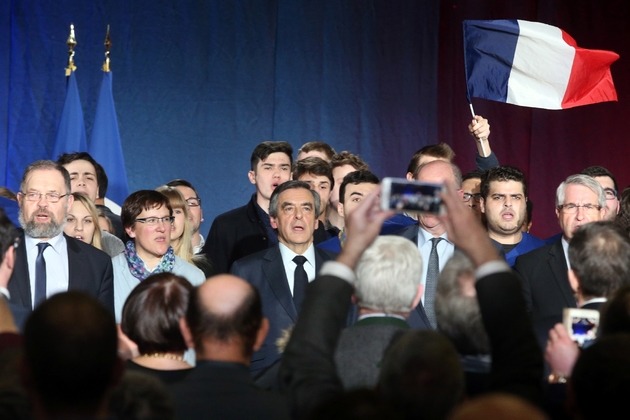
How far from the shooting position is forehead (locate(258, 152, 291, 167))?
19.7 feet

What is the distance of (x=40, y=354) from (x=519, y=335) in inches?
40.4

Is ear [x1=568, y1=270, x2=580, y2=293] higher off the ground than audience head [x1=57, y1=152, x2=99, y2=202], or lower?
lower

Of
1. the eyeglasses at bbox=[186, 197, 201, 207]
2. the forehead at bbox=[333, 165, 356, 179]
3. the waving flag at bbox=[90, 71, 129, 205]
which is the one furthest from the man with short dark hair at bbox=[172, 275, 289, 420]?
the waving flag at bbox=[90, 71, 129, 205]

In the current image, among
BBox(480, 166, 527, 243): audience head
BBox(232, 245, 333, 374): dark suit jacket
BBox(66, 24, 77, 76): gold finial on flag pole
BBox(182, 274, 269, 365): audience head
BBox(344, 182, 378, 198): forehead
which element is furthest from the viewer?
BBox(66, 24, 77, 76): gold finial on flag pole

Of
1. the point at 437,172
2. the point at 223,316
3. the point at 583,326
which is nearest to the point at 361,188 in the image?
the point at 437,172

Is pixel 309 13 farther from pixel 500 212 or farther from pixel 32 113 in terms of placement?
pixel 500 212

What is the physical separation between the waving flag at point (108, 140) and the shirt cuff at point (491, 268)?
512 centimetres

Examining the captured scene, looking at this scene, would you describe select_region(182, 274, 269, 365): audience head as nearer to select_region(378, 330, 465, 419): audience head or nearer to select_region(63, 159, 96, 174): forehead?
select_region(378, 330, 465, 419): audience head

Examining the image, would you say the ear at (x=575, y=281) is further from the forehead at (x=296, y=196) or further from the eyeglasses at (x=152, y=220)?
the eyeglasses at (x=152, y=220)

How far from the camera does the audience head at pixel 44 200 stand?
441 centimetres

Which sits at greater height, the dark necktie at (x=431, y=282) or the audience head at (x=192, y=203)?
the audience head at (x=192, y=203)

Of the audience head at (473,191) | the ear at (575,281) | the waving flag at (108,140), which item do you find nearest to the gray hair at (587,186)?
the audience head at (473,191)

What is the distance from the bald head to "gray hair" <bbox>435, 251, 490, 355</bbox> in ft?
1.59

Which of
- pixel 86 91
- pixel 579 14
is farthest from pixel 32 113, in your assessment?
pixel 579 14
